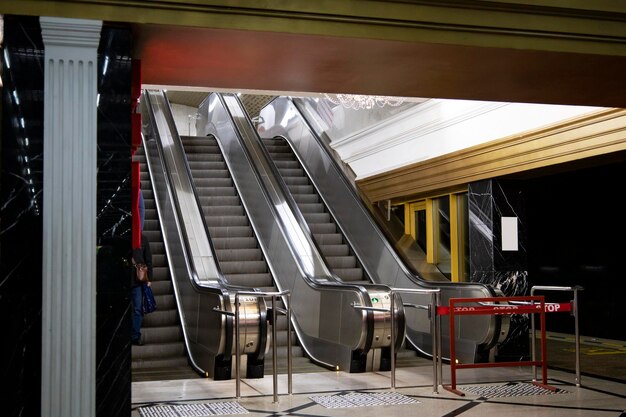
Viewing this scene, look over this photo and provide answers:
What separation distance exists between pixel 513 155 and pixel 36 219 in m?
6.41

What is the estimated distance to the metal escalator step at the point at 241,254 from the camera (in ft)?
40.3

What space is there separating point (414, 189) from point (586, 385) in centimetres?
438

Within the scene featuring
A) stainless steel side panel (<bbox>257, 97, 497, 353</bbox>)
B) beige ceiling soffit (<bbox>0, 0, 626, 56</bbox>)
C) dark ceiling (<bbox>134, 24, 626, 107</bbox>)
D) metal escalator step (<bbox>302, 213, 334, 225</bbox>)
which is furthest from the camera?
metal escalator step (<bbox>302, 213, 334, 225</bbox>)

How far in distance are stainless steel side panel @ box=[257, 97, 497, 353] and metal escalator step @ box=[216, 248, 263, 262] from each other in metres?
1.61

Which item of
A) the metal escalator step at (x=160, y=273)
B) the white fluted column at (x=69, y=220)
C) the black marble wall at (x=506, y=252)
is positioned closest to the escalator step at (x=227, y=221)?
the metal escalator step at (x=160, y=273)

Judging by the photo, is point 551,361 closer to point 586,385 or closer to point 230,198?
point 586,385

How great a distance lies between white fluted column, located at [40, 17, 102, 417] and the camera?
436 cm

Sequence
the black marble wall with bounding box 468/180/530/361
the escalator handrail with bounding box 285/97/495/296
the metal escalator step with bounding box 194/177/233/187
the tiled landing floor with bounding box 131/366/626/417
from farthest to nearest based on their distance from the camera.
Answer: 1. the metal escalator step with bounding box 194/177/233/187
2. the escalator handrail with bounding box 285/97/495/296
3. the black marble wall with bounding box 468/180/530/361
4. the tiled landing floor with bounding box 131/366/626/417

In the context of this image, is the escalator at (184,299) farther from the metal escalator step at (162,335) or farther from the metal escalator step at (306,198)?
the metal escalator step at (306,198)

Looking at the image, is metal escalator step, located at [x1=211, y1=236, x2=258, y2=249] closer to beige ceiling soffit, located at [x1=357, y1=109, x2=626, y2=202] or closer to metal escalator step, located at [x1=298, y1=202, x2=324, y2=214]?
metal escalator step, located at [x1=298, y1=202, x2=324, y2=214]

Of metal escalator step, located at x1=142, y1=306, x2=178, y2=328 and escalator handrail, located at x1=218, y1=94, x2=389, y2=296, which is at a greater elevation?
escalator handrail, located at x1=218, y1=94, x2=389, y2=296

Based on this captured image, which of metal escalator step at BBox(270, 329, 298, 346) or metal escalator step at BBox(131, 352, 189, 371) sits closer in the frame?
metal escalator step at BBox(131, 352, 189, 371)

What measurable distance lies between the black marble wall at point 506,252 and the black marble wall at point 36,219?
21.2ft

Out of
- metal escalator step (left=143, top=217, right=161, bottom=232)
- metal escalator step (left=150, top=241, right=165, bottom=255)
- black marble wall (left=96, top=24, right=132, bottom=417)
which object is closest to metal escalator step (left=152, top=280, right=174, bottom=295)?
metal escalator step (left=150, top=241, right=165, bottom=255)
